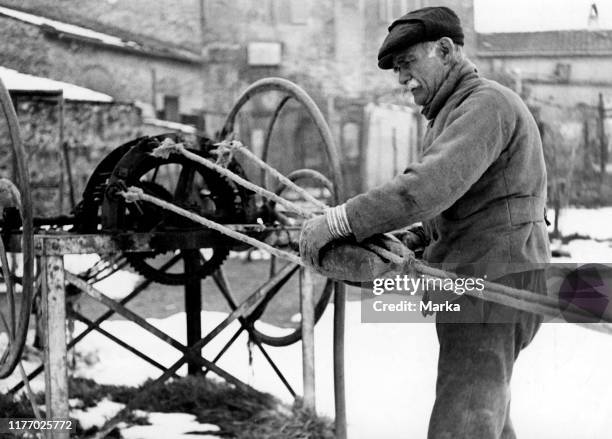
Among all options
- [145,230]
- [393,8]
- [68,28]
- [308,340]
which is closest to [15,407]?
[145,230]

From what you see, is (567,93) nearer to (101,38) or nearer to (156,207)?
(101,38)

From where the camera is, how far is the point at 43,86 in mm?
8273

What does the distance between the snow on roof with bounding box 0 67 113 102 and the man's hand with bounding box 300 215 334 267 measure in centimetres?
496

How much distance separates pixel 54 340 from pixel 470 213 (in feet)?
6.51

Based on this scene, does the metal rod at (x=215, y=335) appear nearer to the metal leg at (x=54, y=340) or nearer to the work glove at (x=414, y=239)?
the metal leg at (x=54, y=340)

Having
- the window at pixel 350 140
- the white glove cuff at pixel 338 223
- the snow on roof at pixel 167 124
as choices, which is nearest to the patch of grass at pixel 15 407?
the white glove cuff at pixel 338 223

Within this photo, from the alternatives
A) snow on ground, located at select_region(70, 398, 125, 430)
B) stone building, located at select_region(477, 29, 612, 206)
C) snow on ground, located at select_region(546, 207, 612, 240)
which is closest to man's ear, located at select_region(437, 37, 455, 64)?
snow on ground, located at select_region(70, 398, 125, 430)

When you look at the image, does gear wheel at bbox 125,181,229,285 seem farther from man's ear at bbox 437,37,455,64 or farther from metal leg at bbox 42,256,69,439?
man's ear at bbox 437,37,455,64

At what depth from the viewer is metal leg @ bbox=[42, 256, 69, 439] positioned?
10.8ft

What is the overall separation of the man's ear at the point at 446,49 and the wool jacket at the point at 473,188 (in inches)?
1.4

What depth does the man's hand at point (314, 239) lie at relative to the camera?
2.11 m

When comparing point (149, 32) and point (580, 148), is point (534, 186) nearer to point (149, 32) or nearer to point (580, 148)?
point (580, 148)

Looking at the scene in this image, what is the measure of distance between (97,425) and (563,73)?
8.19 metres

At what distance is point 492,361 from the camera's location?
2109mm
